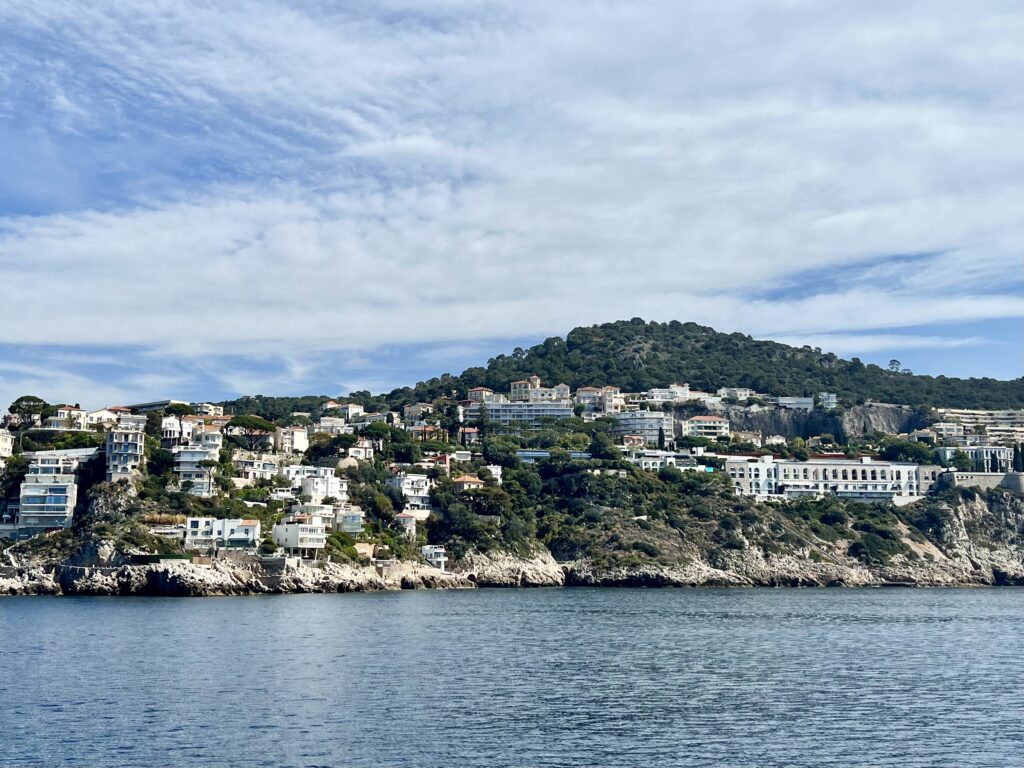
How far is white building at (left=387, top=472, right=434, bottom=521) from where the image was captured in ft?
289

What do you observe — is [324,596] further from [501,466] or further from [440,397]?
[440,397]

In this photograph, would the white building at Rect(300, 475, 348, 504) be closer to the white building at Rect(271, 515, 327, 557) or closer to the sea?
the white building at Rect(271, 515, 327, 557)

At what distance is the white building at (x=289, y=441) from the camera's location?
3792 inches

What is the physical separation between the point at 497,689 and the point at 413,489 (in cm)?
5820

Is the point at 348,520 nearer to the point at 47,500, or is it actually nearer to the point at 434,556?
the point at 434,556

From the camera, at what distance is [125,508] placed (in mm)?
71000

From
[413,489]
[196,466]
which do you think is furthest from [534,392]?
[196,466]

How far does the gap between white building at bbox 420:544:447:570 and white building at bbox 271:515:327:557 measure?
28.9 ft

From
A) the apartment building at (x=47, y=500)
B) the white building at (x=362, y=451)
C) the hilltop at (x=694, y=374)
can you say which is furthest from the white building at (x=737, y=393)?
the apartment building at (x=47, y=500)

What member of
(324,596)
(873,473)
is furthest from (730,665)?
(873,473)

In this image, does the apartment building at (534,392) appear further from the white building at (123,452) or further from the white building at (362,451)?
the white building at (123,452)

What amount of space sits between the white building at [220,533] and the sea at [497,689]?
13.6 m

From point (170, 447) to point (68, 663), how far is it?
51.9 m

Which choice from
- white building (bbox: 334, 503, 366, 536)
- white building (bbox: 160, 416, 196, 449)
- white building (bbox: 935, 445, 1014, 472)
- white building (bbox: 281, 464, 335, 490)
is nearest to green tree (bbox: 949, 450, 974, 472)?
white building (bbox: 935, 445, 1014, 472)
